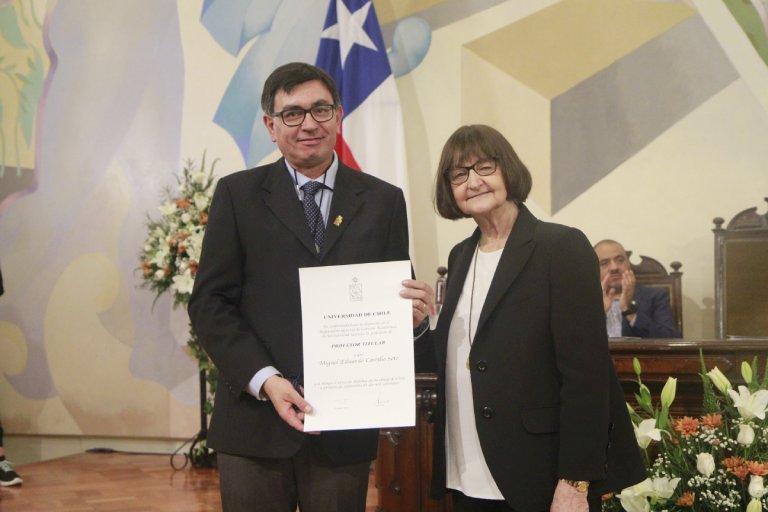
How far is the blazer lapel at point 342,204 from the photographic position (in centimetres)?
168

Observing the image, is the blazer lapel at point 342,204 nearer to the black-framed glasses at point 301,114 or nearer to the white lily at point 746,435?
the black-framed glasses at point 301,114

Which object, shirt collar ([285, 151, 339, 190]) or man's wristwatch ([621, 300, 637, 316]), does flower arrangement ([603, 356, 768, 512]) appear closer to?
shirt collar ([285, 151, 339, 190])

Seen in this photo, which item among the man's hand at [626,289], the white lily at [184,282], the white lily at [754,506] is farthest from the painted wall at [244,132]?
the white lily at [754,506]

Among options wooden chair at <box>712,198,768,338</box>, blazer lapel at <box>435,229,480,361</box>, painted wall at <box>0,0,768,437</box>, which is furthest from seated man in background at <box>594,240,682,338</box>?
blazer lapel at <box>435,229,480,361</box>

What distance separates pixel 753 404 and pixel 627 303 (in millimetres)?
2583

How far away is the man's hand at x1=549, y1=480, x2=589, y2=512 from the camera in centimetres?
165

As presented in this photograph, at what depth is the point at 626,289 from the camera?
463 cm

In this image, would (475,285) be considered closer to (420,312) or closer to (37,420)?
(420,312)

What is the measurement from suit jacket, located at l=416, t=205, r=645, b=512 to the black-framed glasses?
19.4 inches

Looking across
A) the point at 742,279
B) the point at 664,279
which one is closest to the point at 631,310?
the point at 664,279

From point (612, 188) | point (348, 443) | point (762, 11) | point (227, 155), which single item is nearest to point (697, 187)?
point (612, 188)

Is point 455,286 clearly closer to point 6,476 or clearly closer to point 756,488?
point 756,488

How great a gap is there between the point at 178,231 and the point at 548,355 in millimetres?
3515

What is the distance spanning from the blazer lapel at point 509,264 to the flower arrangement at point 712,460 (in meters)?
0.74
